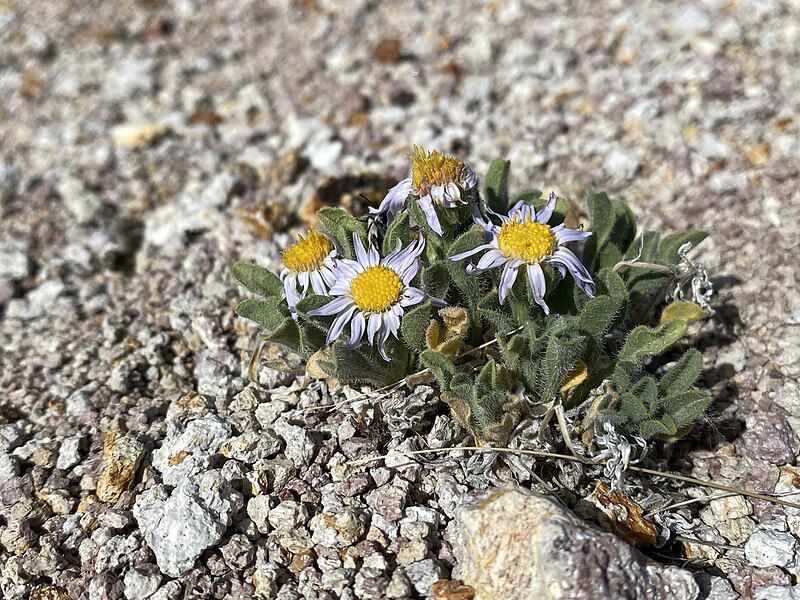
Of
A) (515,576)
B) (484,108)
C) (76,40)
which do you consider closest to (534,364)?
(515,576)

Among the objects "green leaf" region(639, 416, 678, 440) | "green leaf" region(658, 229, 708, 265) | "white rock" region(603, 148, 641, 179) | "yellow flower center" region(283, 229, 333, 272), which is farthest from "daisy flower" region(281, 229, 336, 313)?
"white rock" region(603, 148, 641, 179)

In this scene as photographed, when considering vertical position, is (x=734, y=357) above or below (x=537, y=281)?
below

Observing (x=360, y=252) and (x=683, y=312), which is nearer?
(x=360, y=252)

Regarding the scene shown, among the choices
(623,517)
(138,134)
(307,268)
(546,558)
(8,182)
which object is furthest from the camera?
(138,134)

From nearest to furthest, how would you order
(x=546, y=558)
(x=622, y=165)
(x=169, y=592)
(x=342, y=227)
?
(x=546, y=558) < (x=169, y=592) < (x=342, y=227) < (x=622, y=165)

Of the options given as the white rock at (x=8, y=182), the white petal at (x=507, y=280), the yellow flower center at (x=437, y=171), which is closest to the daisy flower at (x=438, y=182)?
the yellow flower center at (x=437, y=171)

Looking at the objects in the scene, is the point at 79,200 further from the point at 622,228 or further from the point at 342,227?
the point at 622,228

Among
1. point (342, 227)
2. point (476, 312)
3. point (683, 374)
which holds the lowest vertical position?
point (683, 374)

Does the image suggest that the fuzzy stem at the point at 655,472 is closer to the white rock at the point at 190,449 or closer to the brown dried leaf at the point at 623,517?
the brown dried leaf at the point at 623,517

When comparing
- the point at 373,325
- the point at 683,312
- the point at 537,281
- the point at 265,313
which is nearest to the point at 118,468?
the point at 265,313
